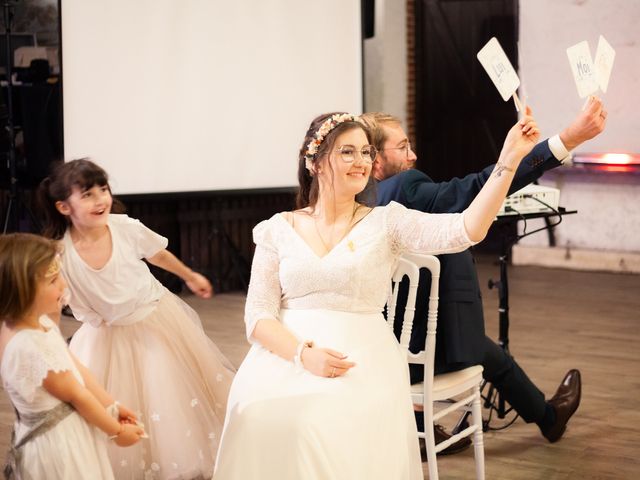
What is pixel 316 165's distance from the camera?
268 centimetres

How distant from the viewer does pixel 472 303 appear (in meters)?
3.07

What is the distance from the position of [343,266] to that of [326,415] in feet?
1.36

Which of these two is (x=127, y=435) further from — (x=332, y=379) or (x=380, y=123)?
(x=380, y=123)

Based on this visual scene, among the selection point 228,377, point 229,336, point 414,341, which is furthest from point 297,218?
point 229,336

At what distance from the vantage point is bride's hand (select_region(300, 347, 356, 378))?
240 centimetres

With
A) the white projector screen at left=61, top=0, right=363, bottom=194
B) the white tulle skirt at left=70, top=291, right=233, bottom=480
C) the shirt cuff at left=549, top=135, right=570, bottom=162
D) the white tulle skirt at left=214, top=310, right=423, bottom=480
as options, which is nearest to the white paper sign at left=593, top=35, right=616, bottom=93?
the shirt cuff at left=549, top=135, right=570, bottom=162

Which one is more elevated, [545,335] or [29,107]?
[29,107]

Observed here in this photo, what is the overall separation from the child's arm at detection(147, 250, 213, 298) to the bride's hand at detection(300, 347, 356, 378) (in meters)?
0.70

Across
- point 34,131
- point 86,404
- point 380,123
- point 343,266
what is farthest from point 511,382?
point 34,131

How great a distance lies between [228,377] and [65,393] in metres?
1.18

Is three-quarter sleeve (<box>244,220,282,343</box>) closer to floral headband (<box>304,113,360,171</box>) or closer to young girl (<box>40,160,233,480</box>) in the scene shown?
floral headband (<box>304,113,360,171</box>)

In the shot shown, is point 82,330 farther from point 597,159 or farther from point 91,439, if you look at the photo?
point 597,159

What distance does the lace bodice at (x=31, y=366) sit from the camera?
6.85ft

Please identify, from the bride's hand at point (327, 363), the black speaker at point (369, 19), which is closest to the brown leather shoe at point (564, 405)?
the bride's hand at point (327, 363)
